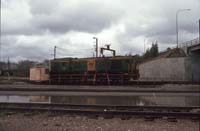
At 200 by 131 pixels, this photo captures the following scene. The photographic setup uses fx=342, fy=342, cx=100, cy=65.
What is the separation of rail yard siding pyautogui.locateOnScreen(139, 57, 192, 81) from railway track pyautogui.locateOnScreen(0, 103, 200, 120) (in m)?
39.9

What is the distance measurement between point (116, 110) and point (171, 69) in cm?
4402

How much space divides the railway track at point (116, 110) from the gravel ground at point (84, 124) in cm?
64

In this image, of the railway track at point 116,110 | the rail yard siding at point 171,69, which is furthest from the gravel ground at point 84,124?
the rail yard siding at point 171,69

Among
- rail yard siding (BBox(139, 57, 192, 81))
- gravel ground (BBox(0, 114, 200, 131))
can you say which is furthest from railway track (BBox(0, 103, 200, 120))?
rail yard siding (BBox(139, 57, 192, 81))

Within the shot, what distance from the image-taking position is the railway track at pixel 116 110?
44.1 feet

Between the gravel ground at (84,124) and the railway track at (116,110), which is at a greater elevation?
the railway track at (116,110)

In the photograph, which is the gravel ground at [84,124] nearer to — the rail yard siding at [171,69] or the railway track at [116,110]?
the railway track at [116,110]

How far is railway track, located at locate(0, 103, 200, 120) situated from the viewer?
1343 centimetres

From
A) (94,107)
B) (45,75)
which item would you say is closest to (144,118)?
(94,107)

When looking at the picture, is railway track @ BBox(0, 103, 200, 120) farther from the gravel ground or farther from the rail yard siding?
the rail yard siding

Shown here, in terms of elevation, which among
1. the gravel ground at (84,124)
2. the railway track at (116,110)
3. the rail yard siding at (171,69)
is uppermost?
the rail yard siding at (171,69)

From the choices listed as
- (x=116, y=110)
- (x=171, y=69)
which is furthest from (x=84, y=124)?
(x=171, y=69)

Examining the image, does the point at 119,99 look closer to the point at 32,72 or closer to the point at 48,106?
the point at 48,106

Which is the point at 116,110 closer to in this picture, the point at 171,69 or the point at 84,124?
the point at 84,124
